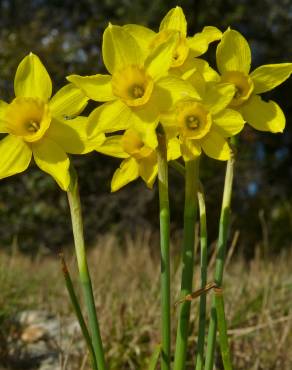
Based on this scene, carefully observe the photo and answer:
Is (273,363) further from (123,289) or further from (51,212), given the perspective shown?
(51,212)

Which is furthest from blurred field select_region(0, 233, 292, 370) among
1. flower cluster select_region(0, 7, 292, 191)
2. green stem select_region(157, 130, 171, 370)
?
flower cluster select_region(0, 7, 292, 191)

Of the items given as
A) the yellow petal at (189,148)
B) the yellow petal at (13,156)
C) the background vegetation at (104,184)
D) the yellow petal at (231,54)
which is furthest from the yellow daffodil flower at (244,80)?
the background vegetation at (104,184)

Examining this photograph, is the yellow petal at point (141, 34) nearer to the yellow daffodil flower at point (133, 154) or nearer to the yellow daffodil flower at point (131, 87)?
the yellow daffodil flower at point (131, 87)

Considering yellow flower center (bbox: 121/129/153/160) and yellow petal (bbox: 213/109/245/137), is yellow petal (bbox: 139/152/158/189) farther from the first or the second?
yellow petal (bbox: 213/109/245/137)

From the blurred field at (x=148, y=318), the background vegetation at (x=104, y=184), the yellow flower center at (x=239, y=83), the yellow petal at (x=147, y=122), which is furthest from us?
the background vegetation at (x=104, y=184)

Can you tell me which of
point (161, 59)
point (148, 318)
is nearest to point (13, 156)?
point (161, 59)

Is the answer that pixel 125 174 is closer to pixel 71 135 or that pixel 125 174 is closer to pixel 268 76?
pixel 71 135

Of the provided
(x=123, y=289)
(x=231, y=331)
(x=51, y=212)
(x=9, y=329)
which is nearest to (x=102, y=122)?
(x=231, y=331)
